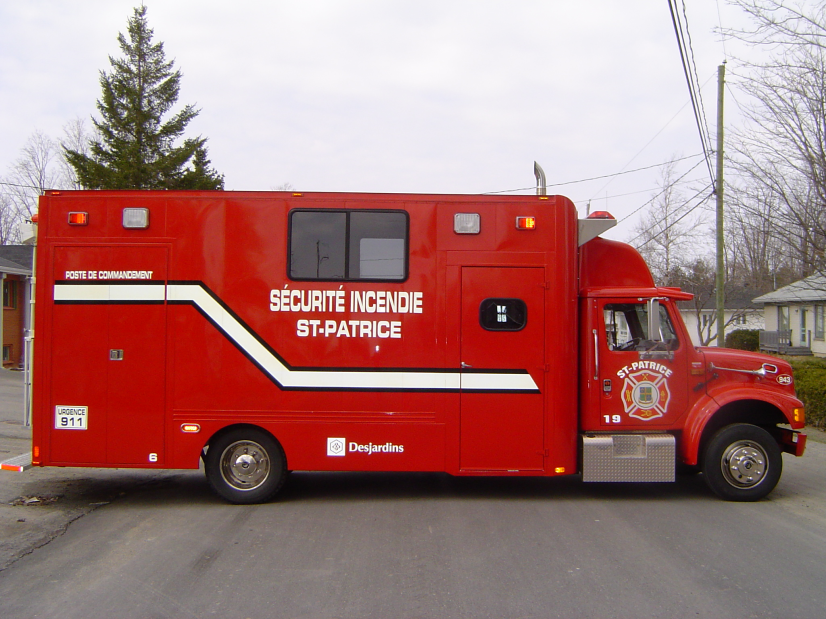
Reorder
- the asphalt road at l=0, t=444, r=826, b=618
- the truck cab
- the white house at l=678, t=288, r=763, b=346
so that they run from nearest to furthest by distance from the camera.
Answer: the asphalt road at l=0, t=444, r=826, b=618 → the truck cab → the white house at l=678, t=288, r=763, b=346

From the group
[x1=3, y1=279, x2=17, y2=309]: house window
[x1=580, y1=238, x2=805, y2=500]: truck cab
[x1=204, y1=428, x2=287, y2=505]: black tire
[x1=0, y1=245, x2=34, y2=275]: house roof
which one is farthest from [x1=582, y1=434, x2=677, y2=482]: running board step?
[x1=0, y1=245, x2=34, y2=275]: house roof

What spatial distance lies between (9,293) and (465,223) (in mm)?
25086

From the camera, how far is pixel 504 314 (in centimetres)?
694

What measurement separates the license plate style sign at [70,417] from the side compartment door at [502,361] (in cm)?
392

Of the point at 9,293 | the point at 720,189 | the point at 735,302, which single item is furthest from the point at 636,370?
the point at 735,302

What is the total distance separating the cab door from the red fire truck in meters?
0.30

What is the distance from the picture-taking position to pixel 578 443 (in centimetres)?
709

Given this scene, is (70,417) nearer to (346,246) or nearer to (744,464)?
(346,246)

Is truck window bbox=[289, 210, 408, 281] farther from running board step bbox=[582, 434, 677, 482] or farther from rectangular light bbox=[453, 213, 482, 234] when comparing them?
running board step bbox=[582, 434, 677, 482]

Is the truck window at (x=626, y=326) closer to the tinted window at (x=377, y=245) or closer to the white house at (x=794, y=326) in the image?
the tinted window at (x=377, y=245)

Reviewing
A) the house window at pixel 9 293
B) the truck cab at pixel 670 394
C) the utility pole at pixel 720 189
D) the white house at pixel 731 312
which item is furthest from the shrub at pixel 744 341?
the house window at pixel 9 293

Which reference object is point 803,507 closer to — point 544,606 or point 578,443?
point 578,443

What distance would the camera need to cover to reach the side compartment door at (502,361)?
22.6ft

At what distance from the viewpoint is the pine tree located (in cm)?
2325
